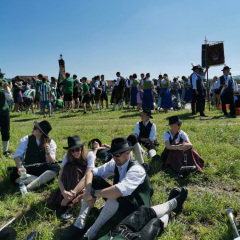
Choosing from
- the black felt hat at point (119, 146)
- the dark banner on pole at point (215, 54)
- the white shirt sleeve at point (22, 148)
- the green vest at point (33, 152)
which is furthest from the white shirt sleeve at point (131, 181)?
the dark banner on pole at point (215, 54)

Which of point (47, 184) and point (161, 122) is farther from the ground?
point (161, 122)

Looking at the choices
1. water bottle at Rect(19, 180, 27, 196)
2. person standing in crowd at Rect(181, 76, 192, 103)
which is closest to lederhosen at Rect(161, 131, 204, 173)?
water bottle at Rect(19, 180, 27, 196)

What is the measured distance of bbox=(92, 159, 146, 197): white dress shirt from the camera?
2.67m

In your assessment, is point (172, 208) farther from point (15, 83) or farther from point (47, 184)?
point (15, 83)

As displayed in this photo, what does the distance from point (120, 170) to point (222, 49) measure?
41.7 ft

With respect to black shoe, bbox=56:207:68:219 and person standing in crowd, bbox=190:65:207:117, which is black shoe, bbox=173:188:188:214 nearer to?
black shoe, bbox=56:207:68:219

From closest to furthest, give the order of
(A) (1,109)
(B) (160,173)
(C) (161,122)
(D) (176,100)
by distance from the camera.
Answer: (B) (160,173) < (A) (1,109) < (C) (161,122) < (D) (176,100)

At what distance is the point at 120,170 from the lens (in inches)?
121

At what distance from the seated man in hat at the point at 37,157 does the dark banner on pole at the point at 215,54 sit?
11.7 m

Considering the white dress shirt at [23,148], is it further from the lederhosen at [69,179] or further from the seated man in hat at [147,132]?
the seated man in hat at [147,132]

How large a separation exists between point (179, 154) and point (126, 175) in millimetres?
1791

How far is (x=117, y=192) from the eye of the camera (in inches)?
104

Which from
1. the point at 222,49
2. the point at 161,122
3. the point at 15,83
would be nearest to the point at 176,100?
the point at 222,49

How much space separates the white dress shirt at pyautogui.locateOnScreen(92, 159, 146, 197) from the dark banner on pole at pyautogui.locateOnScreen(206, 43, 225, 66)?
11967mm
